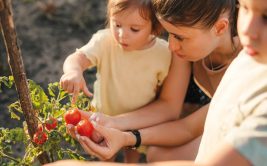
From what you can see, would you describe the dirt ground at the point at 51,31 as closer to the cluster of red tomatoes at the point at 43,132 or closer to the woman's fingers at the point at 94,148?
the woman's fingers at the point at 94,148

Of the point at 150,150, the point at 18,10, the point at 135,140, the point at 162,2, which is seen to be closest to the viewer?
the point at 162,2

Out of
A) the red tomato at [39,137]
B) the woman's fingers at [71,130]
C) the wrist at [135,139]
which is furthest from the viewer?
the wrist at [135,139]

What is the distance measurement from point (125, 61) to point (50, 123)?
0.62 metres

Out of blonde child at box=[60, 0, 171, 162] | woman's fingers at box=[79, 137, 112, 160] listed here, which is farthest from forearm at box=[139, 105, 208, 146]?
woman's fingers at box=[79, 137, 112, 160]

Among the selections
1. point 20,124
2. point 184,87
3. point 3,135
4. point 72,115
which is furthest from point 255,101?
point 20,124

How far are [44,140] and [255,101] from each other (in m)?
0.75

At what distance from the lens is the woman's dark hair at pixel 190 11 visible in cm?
187

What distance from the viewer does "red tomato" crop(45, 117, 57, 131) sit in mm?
1665

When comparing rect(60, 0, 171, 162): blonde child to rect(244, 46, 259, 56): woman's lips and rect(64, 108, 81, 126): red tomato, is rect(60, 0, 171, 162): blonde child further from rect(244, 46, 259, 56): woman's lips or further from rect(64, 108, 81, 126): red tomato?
rect(244, 46, 259, 56): woman's lips

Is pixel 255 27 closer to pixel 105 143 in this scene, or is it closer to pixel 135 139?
pixel 105 143

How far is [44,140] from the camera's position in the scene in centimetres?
162

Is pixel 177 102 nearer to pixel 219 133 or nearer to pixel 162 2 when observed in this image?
pixel 162 2

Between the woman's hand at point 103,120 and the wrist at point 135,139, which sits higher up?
the woman's hand at point 103,120

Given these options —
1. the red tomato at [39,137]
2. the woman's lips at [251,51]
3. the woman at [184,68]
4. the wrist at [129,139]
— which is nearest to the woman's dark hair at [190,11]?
the woman at [184,68]
